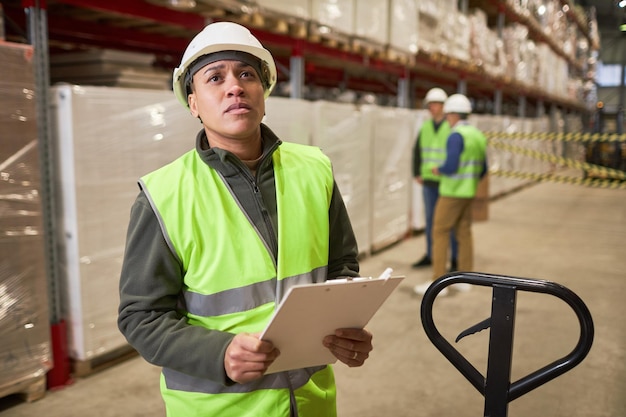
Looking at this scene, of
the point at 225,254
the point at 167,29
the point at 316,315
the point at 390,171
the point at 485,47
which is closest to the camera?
the point at 316,315

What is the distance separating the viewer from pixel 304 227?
1.59 meters

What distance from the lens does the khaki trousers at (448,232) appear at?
18.0ft

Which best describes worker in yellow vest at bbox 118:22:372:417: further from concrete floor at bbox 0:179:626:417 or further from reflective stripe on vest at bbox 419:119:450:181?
reflective stripe on vest at bbox 419:119:450:181

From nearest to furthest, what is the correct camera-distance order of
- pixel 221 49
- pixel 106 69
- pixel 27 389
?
pixel 221 49, pixel 27 389, pixel 106 69

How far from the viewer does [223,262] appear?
1.48 meters

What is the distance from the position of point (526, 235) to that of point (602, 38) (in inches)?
1099

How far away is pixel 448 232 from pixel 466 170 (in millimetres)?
618

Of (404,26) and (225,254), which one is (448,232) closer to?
(404,26)

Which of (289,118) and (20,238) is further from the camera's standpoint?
(289,118)

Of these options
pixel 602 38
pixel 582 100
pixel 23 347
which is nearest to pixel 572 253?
pixel 23 347

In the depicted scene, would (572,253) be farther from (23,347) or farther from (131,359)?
(23,347)

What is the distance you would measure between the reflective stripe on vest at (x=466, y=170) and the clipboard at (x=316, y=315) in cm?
415

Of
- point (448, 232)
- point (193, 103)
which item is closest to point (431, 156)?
point (448, 232)

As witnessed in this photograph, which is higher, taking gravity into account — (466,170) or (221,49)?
(221,49)
